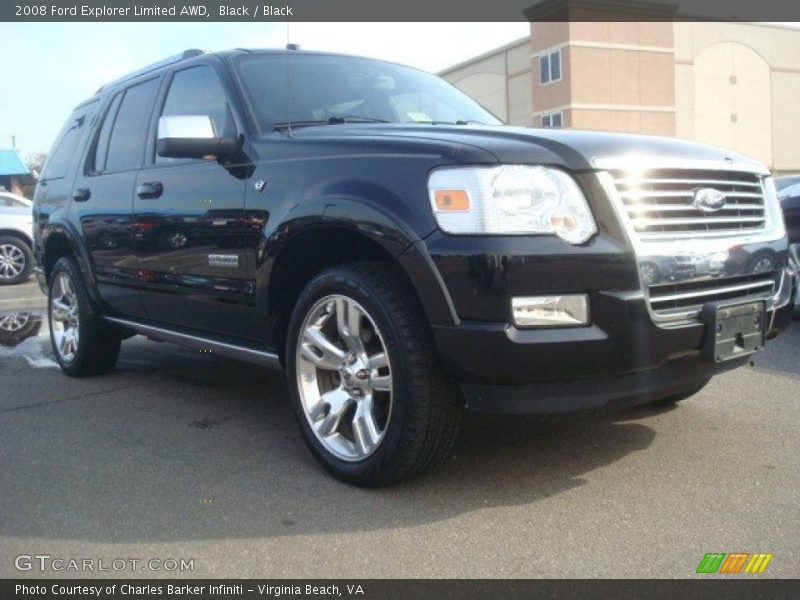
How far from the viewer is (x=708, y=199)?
321cm

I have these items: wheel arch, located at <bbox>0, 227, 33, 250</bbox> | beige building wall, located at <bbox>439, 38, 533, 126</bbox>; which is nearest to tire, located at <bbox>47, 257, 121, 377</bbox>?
wheel arch, located at <bbox>0, 227, 33, 250</bbox>

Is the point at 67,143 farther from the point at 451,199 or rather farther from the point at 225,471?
the point at 451,199

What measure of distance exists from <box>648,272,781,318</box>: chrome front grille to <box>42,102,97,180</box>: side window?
4429mm

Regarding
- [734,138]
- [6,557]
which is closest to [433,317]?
[6,557]

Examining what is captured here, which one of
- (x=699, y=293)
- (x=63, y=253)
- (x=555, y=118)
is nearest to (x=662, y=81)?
(x=555, y=118)

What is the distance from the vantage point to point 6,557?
2771mm

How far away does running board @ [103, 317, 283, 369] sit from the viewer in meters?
3.82

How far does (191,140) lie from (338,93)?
2.84 feet

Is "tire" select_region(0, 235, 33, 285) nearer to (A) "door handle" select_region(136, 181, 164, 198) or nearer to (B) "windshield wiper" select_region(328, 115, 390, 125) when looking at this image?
(A) "door handle" select_region(136, 181, 164, 198)

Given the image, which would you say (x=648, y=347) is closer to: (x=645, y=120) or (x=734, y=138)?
(x=645, y=120)

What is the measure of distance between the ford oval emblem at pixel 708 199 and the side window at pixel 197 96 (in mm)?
2271

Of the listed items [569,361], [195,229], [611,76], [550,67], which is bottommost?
[569,361]

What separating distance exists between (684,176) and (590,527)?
1.38 m
